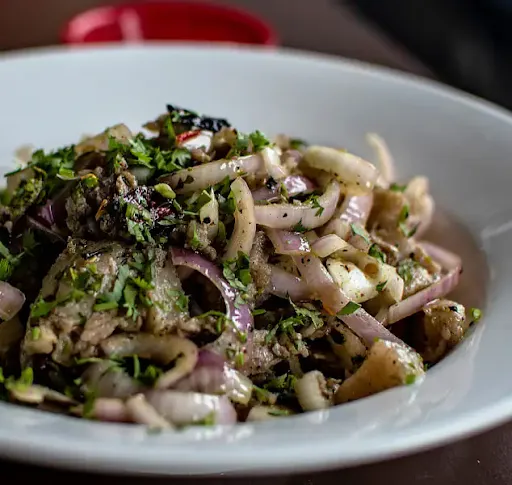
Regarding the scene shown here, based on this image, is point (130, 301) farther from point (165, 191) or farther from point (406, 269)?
point (406, 269)

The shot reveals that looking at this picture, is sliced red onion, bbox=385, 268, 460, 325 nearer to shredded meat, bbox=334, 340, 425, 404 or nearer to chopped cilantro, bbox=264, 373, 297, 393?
shredded meat, bbox=334, 340, 425, 404

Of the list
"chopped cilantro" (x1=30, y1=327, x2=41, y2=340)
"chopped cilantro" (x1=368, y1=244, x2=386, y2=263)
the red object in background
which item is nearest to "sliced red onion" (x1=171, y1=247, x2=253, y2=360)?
"chopped cilantro" (x1=30, y1=327, x2=41, y2=340)

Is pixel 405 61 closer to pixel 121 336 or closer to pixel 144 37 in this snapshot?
pixel 144 37

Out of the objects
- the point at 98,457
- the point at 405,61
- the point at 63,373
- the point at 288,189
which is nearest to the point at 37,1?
the point at 405,61

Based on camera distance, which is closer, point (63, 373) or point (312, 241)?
point (63, 373)

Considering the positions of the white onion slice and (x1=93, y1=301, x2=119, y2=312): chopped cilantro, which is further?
the white onion slice

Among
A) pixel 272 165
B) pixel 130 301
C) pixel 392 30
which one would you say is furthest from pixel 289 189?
pixel 392 30

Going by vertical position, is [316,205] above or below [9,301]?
above
